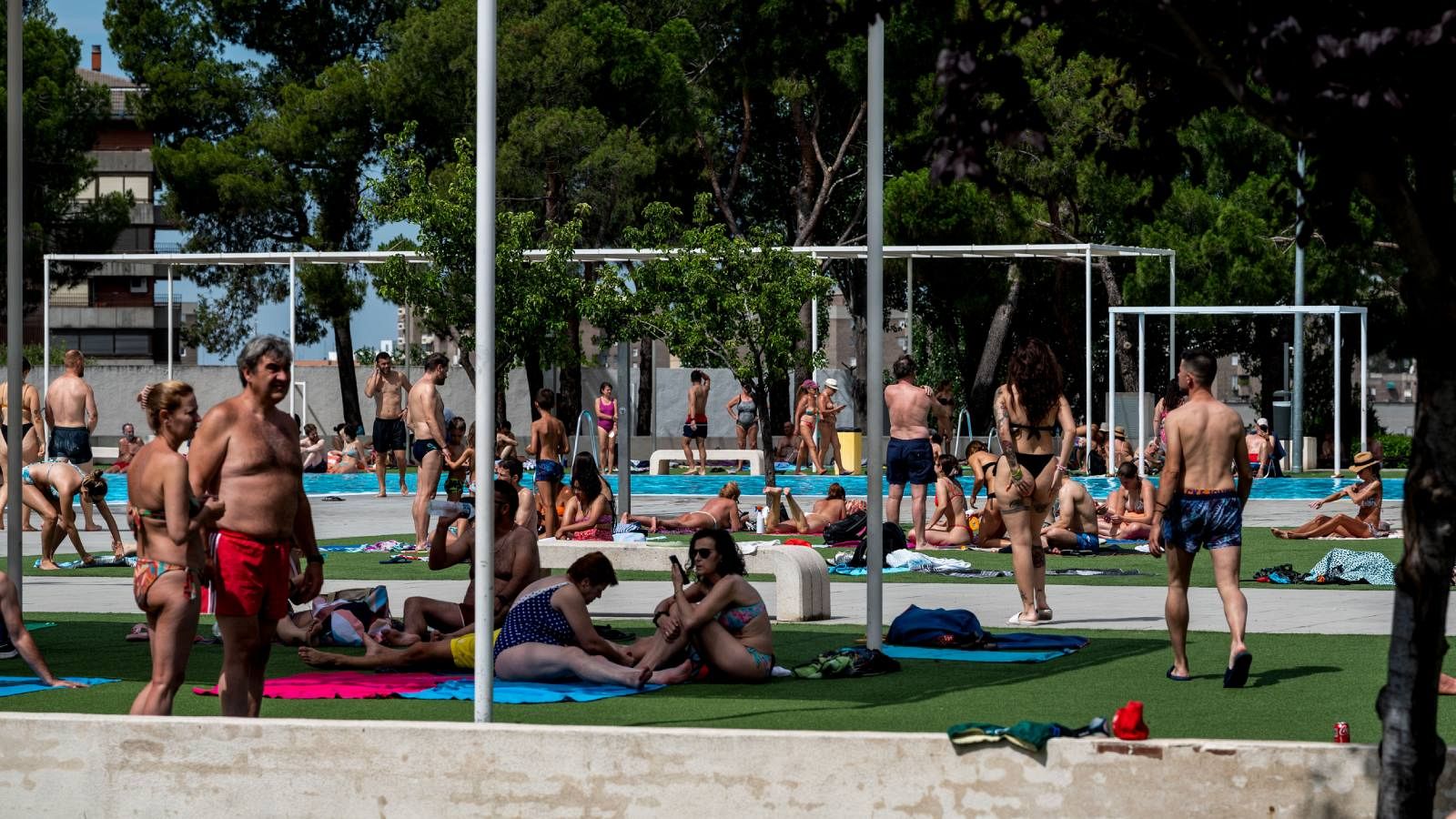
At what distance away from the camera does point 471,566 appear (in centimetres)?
1003

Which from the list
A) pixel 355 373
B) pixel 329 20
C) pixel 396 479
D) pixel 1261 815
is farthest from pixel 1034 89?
pixel 1261 815

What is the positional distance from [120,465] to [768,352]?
1070 centimetres

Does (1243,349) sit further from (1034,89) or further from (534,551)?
(534,551)

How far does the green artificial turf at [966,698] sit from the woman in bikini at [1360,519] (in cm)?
813

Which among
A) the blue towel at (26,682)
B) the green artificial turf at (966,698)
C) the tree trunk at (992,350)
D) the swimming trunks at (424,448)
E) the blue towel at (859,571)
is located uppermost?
the tree trunk at (992,350)

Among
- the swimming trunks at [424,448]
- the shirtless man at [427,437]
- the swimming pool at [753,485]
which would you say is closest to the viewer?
the shirtless man at [427,437]

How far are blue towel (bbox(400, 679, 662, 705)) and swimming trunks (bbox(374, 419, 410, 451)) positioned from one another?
50.0 feet

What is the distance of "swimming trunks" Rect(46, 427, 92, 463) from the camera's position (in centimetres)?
1892

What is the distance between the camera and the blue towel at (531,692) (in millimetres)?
8703

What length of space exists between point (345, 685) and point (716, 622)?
177 cm

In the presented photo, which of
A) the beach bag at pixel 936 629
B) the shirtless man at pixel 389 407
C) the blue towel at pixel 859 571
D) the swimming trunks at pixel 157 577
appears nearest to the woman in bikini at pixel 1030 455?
the beach bag at pixel 936 629

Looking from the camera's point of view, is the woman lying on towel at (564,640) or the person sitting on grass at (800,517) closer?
the woman lying on towel at (564,640)

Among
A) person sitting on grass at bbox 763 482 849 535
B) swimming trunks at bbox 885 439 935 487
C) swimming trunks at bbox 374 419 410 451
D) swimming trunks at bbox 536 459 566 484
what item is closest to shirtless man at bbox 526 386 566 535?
swimming trunks at bbox 536 459 566 484

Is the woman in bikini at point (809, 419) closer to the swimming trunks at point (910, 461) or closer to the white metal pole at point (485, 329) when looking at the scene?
the swimming trunks at point (910, 461)
